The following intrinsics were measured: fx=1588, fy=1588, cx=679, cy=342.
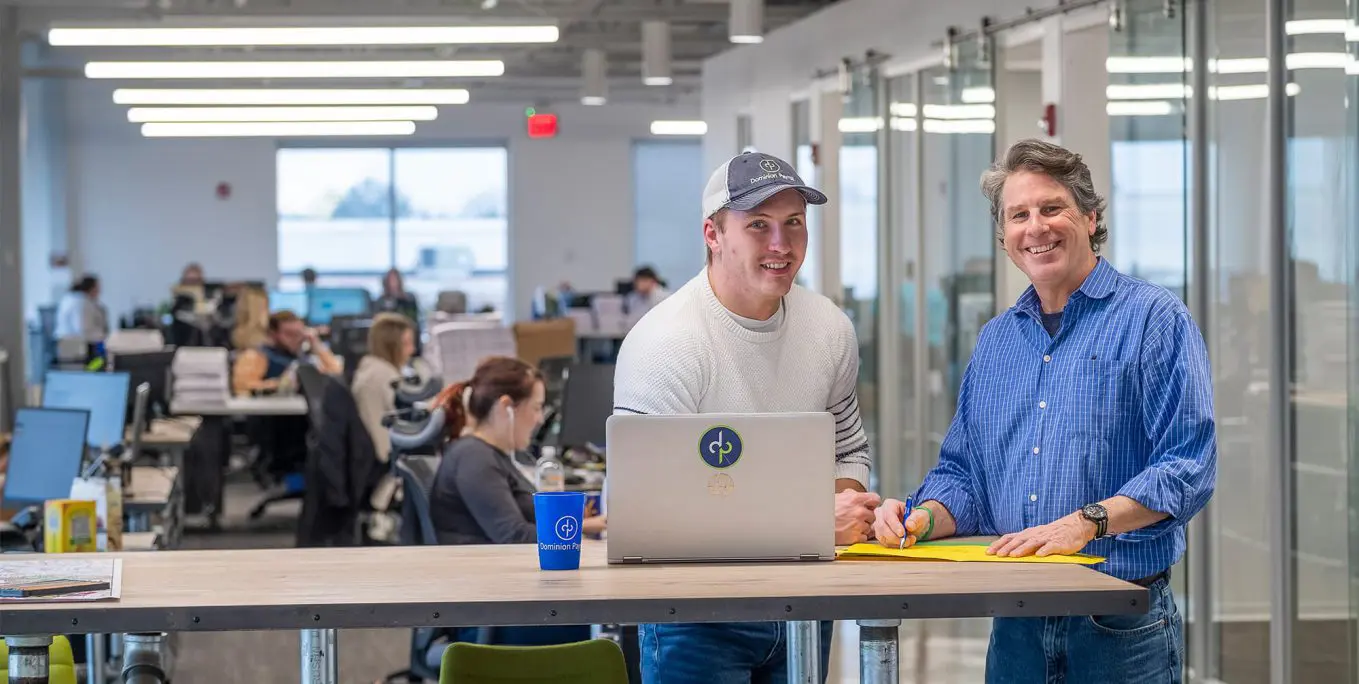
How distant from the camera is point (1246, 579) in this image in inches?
211

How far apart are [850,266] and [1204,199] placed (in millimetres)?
5121

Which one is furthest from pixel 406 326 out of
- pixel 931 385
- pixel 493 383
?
pixel 493 383

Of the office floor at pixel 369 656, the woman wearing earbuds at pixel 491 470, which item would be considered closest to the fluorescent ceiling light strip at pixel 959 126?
the office floor at pixel 369 656

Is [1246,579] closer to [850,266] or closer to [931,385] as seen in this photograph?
[931,385]

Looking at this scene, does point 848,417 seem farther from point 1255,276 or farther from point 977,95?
point 977,95

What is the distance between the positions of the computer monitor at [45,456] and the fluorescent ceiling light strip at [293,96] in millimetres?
5502

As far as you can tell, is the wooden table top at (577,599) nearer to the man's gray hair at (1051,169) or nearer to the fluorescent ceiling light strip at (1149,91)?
the man's gray hair at (1051,169)

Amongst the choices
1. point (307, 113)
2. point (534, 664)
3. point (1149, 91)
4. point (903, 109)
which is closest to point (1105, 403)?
point (534, 664)

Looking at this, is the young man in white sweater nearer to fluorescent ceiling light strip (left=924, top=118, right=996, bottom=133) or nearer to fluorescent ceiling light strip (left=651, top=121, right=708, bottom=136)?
fluorescent ceiling light strip (left=924, top=118, right=996, bottom=133)

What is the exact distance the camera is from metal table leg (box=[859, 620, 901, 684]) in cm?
233

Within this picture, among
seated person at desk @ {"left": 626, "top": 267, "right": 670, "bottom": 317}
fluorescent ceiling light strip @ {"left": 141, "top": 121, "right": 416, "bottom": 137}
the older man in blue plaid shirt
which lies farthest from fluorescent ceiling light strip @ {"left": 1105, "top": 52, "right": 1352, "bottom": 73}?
seated person at desk @ {"left": 626, "top": 267, "right": 670, "bottom": 317}

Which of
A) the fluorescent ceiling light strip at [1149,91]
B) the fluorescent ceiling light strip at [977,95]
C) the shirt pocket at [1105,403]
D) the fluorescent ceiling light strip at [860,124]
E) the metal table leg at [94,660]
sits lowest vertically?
the metal table leg at [94,660]

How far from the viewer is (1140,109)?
5957 mm

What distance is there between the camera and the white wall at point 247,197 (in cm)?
2156
